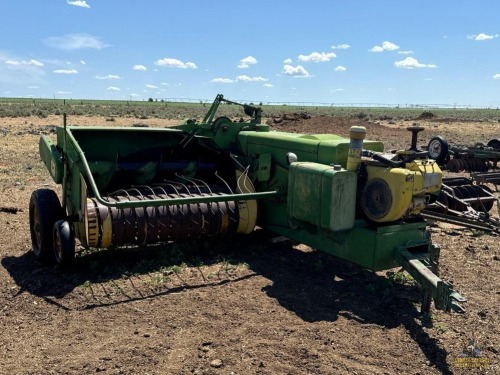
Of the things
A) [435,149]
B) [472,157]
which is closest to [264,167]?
[435,149]

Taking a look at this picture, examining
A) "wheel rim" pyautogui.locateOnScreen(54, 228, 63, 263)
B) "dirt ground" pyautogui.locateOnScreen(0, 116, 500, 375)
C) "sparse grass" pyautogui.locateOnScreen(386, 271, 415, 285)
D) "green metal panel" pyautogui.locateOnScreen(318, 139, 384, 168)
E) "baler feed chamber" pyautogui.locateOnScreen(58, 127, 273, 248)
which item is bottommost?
"dirt ground" pyautogui.locateOnScreen(0, 116, 500, 375)

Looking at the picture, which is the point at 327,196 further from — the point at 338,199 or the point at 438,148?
the point at 438,148

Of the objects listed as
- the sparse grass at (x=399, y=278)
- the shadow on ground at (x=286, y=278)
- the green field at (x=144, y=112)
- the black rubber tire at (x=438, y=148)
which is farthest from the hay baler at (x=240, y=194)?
→ the green field at (x=144, y=112)

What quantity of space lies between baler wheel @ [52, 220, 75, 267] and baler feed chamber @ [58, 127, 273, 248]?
170 millimetres

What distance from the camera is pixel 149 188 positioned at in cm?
622

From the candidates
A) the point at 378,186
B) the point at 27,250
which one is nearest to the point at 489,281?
the point at 378,186

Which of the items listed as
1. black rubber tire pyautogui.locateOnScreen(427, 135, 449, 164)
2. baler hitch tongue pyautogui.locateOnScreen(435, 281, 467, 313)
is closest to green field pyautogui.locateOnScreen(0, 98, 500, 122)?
black rubber tire pyautogui.locateOnScreen(427, 135, 449, 164)

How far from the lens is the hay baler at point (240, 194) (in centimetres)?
496

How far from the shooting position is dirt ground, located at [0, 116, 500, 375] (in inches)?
153

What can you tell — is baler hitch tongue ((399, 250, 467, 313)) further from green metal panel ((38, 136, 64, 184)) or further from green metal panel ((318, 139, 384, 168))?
green metal panel ((38, 136, 64, 184))

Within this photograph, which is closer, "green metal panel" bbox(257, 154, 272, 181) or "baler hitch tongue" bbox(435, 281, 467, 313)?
"baler hitch tongue" bbox(435, 281, 467, 313)

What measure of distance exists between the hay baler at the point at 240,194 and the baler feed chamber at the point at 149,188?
14mm

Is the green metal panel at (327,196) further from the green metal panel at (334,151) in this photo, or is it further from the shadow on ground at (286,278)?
the shadow on ground at (286,278)

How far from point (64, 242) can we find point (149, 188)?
124 centimetres
